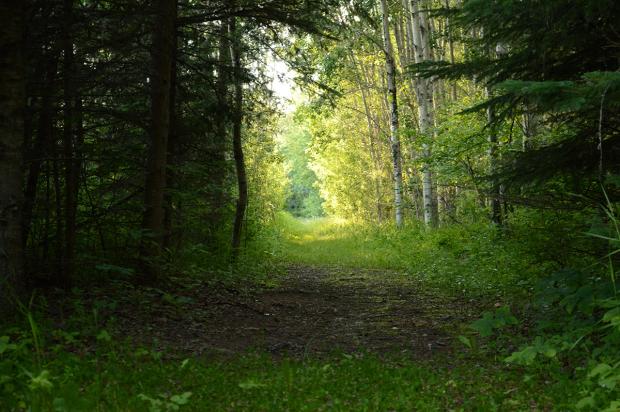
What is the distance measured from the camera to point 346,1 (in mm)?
8734

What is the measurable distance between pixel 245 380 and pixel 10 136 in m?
3.42

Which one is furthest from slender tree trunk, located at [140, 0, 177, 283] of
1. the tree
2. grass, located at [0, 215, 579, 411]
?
the tree

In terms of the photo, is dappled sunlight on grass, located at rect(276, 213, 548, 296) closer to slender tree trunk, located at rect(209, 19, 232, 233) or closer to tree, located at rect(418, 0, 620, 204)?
tree, located at rect(418, 0, 620, 204)

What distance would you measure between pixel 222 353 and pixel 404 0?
22.8 metres

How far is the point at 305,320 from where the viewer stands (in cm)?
783

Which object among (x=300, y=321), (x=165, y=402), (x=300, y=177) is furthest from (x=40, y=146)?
(x=300, y=177)

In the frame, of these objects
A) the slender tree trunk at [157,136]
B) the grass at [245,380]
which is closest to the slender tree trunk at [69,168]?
the slender tree trunk at [157,136]

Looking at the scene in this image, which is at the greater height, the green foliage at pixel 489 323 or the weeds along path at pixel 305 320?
the green foliage at pixel 489 323

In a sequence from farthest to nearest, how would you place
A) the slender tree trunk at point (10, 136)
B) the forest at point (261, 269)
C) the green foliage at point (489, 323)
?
the slender tree trunk at point (10, 136), the green foliage at point (489, 323), the forest at point (261, 269)

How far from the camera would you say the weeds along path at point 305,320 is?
240 inches

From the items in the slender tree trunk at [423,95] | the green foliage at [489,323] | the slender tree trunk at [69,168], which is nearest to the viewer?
the green foliage at [489,323]

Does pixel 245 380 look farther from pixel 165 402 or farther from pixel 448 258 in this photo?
pixel 448 258

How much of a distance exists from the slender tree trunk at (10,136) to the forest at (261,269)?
2 centimetres

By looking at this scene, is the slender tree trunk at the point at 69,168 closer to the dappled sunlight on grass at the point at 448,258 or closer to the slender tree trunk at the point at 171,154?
the slender tree trunk at the point at 171,154
